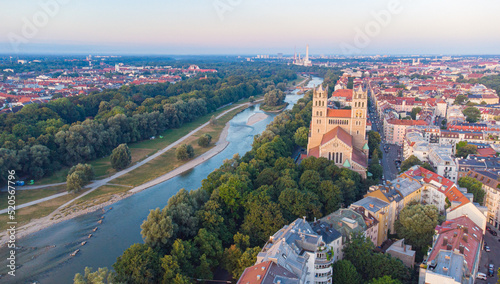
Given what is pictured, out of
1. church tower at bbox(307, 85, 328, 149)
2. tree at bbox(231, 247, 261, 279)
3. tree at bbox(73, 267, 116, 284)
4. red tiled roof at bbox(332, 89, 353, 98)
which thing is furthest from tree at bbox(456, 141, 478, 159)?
tree at bbox(73, 267, 116, 284)

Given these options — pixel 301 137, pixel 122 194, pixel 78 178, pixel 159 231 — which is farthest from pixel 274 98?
pixel 159 231

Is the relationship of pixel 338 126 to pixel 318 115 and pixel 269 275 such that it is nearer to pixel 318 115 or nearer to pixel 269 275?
pixel 318 115

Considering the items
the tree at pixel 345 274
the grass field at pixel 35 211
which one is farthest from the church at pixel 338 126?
the grass field at pixel 35 211

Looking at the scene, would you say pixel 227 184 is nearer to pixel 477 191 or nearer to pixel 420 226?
pixel 420 226

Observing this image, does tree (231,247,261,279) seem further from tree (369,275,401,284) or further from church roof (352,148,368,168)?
church roof (352,148,368,168)

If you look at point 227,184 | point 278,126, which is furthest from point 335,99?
point 227,184

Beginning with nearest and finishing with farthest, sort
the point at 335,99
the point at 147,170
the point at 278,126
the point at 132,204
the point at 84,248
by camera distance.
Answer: the point at 84,248 → the point at 132,204 → the point at 147,170 → the point at 278,126 → the point at 335,99

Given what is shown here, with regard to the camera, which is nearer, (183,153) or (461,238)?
(461,238)
